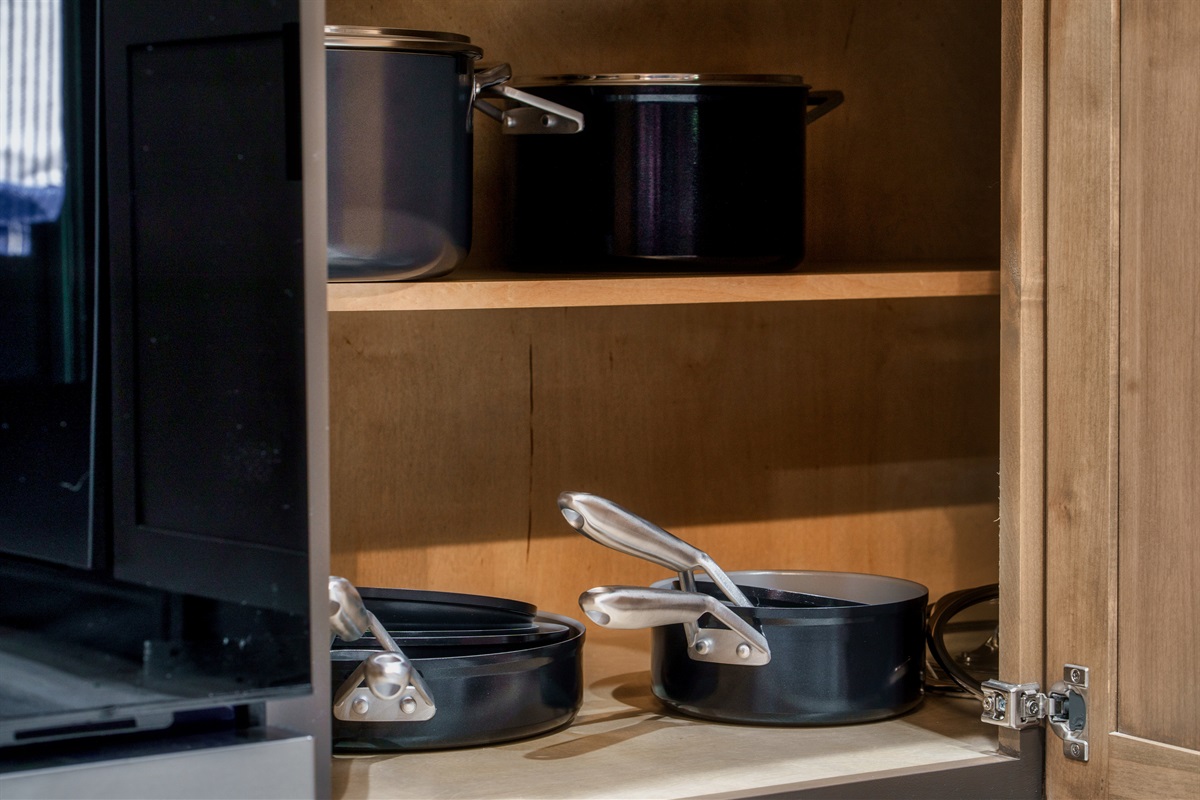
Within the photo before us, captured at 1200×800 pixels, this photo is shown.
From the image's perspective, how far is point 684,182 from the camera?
1.04 m

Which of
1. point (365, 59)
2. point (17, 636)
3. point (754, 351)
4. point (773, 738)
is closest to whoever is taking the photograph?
point (17, 636)

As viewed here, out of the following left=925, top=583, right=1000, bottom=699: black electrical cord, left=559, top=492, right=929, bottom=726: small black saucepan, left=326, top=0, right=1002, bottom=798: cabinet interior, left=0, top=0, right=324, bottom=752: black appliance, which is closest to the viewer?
left=0, top=0, right=324, bottom=752: black appliance

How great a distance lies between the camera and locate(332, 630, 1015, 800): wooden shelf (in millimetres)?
897

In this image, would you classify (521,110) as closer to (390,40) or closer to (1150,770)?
(390,40)

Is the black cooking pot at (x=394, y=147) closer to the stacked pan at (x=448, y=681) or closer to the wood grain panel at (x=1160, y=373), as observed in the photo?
the stacked pan at (x=448, y=681)

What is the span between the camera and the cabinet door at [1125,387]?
890 millimetres

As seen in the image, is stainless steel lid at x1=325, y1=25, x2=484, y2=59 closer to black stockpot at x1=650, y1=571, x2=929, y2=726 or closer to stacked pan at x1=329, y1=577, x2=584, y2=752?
stacked pan at x1=329, y1=577, x2=584, y2=752

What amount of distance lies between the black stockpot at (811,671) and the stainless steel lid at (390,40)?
0.46m

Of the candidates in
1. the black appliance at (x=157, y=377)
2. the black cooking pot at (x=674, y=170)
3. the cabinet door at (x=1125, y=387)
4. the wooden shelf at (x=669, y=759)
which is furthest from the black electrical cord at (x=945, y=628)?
the black appliance at (x=157, y=377)

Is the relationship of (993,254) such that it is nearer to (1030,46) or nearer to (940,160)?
(940,160)

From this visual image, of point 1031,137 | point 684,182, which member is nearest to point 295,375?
point 684,182

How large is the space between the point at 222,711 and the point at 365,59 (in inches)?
16.5

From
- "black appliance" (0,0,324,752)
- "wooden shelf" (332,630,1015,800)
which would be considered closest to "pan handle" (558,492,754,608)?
"wooden shelf" (332,630,1015,800)

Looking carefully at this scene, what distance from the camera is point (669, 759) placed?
3.16 ft
